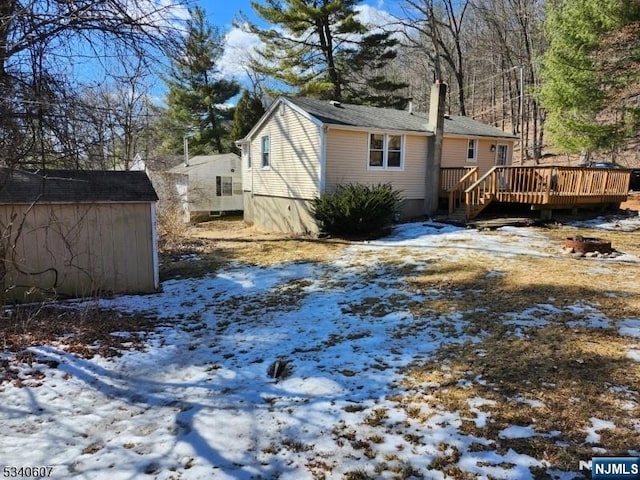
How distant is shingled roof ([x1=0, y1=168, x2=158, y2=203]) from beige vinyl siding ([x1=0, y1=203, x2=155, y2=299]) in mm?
137

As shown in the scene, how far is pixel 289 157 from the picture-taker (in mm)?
15867

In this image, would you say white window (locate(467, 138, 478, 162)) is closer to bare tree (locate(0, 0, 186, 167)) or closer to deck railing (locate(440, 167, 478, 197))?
deck railing (locate(440, 167, 478, 197))

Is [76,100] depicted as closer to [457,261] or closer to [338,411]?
[338,411]

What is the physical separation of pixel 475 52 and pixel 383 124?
29201mm

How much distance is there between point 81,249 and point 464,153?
14.6 meters

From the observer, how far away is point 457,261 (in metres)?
8.90

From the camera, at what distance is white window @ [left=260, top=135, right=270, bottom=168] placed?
17719 mm

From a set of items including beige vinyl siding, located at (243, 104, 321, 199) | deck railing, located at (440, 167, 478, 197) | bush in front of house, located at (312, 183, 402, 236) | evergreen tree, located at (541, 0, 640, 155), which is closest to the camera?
bush in front of house, located at (312, 183, 402, 236)

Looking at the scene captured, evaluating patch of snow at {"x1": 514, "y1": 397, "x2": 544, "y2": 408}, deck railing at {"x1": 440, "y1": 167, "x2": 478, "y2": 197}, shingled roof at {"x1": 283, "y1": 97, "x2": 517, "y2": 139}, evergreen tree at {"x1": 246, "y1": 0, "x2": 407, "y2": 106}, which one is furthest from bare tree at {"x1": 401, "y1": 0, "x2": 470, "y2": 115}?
patch of snow at {"x1": 514, "y1": 397, "x2": 544, "y2": 408}

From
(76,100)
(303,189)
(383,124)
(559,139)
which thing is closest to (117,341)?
(76,100)

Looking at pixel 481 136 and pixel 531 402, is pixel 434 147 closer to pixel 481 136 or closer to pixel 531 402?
pixel 481 136

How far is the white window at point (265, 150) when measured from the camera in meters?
17.7

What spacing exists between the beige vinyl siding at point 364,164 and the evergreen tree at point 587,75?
19.1ft

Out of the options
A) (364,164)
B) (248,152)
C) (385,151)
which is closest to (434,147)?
(385,151)
